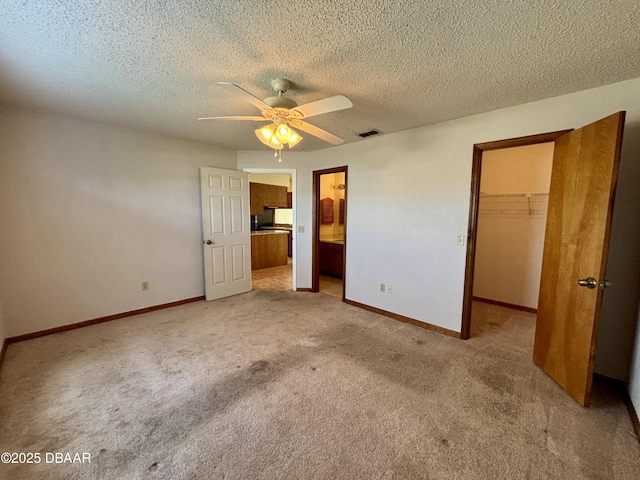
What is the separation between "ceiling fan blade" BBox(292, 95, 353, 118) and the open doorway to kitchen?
3.32m

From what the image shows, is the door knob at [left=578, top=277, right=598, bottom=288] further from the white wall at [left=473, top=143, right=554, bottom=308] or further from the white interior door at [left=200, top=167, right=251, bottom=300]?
the white interior door at [left=200, top=167, right=251, bottom=300]

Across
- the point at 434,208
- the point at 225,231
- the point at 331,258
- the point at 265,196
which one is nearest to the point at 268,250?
the point at 265,196

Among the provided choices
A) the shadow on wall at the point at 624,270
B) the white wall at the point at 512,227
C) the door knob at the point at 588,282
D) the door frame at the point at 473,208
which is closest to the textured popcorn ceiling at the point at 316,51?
the door frame at the point at 473,208

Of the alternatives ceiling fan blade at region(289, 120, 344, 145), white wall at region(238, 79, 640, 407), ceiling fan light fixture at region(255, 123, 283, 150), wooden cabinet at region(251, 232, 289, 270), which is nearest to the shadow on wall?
white wall at region(238, 79, 640, 407)

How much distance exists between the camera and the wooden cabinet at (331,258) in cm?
516

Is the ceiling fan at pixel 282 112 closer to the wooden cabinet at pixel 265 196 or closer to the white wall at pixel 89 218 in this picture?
the white wall at pixel 89 218

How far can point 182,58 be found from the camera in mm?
1702

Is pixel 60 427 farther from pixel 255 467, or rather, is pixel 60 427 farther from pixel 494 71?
pixel 494 71

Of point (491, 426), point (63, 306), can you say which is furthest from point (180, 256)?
point (491, 426)

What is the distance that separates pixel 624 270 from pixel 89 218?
16.4ft

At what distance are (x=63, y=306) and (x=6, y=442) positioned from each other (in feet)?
5.84

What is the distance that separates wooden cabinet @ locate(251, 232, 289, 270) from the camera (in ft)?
19.2

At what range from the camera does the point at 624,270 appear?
77.6 inches

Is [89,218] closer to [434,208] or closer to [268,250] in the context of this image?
[268,250]
